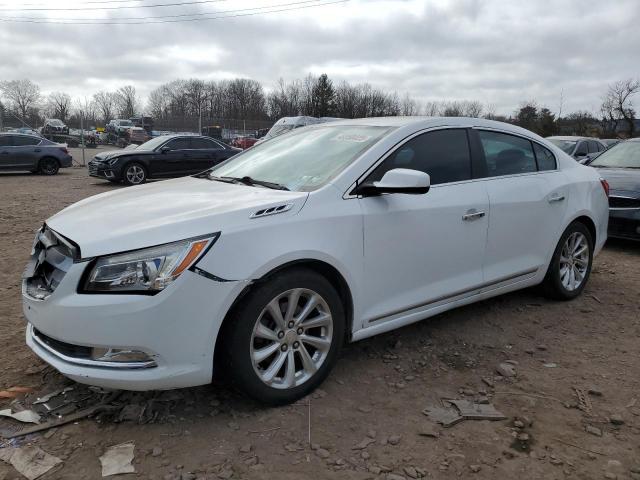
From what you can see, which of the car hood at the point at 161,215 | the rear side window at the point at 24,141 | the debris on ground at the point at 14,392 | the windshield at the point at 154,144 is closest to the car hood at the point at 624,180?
the car hood at the point at 161,215

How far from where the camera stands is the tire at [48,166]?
677 inches

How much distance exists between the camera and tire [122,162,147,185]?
44.4 feet

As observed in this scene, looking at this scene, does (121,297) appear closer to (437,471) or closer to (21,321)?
(437,471)

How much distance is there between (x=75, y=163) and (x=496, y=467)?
2443 centimetres

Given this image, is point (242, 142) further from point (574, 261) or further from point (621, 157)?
point (574, 261)

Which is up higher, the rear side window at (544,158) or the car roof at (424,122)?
the car roof at (424,122)

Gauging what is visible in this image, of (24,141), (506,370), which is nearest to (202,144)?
(24,141)

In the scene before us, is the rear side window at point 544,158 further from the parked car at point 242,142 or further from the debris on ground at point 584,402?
the parked car at point 242,142

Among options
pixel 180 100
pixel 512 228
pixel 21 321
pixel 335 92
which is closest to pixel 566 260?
pixel 512 228

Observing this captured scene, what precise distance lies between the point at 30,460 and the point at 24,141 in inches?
669

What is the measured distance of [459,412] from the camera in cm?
292

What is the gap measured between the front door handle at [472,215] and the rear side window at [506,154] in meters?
0.40

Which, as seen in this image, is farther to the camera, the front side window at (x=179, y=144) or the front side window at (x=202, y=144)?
the front side window at (x=202, y=144)

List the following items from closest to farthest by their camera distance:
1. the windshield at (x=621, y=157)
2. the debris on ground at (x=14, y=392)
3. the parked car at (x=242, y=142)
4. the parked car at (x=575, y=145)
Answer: the debris on ground at (x=14, y=392), the windshield at (x=621, y=157), the parked car at (x=575, y=145), the parked car at (x=242, y=142)
